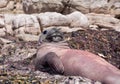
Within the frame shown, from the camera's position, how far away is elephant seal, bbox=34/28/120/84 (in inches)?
177

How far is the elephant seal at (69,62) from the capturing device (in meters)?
4.49

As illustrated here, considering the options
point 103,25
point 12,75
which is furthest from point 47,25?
point 12,75

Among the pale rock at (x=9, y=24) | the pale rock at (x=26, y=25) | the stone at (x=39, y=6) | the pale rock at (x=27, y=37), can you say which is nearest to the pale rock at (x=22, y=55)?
the pale rock at (x=27, y=37)

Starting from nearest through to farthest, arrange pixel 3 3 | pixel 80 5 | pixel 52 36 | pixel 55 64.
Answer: pixel 55 64
pixel 52 36
pixel 80 5
pixel 3 3

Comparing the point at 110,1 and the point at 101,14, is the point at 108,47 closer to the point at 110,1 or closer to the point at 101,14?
the point at 101,14

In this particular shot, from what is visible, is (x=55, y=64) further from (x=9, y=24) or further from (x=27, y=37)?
(x=9, y=24)

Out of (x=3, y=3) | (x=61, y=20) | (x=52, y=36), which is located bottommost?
(x=3, y=3)

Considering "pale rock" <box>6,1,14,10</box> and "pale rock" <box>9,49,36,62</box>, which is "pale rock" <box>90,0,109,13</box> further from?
"pale rock" <box>9,49,36,62</box>

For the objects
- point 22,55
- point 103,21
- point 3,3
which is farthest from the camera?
point 3,3

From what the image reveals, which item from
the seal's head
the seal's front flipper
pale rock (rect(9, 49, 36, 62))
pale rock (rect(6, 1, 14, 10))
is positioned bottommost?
pale rock (rect(6, 1, 14, 10))

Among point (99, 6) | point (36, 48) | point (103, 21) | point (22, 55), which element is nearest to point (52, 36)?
point (22, 55)

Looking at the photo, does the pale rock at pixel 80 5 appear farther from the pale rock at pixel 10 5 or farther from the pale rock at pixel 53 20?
the pale rock at pixel 10 5

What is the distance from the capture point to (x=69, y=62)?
5.04m

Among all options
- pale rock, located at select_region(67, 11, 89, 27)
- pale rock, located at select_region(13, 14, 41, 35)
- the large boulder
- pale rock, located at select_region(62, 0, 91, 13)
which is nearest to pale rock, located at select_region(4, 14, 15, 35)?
pale rock, located at select_region(13, 14, 41, 35)
